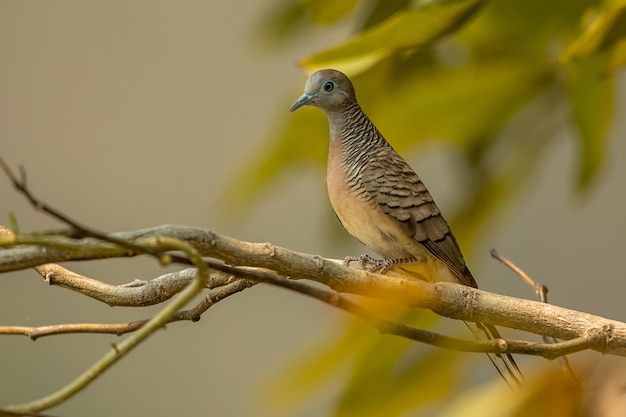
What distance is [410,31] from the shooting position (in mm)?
829

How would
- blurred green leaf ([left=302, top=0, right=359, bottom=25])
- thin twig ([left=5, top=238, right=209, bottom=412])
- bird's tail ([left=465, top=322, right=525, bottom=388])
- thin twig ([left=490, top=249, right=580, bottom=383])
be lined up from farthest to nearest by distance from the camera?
blurred green leaf ([left=302, top=0, right=359, bottom=25]), bird's tail ([left=465, top=322, right=525, bottom=388]), thin twig ([left=490, top=249, right=580, bottom=383]), thin twig ([left=5, top=238, right=209, bottom=412])

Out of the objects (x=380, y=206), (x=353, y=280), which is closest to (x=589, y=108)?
(x=380, y=206)

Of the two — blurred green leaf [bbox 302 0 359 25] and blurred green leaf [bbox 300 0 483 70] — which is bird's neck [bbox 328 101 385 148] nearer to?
blurred green leaf [bbox 300 0 483 70]

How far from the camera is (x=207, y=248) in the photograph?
0.45m

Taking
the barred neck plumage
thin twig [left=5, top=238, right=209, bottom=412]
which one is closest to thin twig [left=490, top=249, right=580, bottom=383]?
the barred neck plumage

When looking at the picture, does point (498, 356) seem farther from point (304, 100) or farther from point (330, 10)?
point (330, 10)

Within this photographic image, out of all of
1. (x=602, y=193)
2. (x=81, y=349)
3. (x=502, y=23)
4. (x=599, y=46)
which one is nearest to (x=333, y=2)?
(x=502, y=23)

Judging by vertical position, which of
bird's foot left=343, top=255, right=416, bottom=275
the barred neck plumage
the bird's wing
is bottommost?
bird's foot left=343, top=255, right=416, bottom=275

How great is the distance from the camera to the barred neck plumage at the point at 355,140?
2.71ft

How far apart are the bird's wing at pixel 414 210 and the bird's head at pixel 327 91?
0.08 metres

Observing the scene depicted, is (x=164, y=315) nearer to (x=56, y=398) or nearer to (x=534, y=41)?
(x=56, y=398)

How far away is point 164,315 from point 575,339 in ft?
1.04

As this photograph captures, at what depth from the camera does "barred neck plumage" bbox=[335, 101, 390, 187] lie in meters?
0.83

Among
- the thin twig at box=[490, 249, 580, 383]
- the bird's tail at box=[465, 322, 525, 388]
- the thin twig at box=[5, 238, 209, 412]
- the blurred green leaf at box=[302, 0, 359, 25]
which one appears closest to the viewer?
the thin twig at box=[5, 238, 209, 412]
